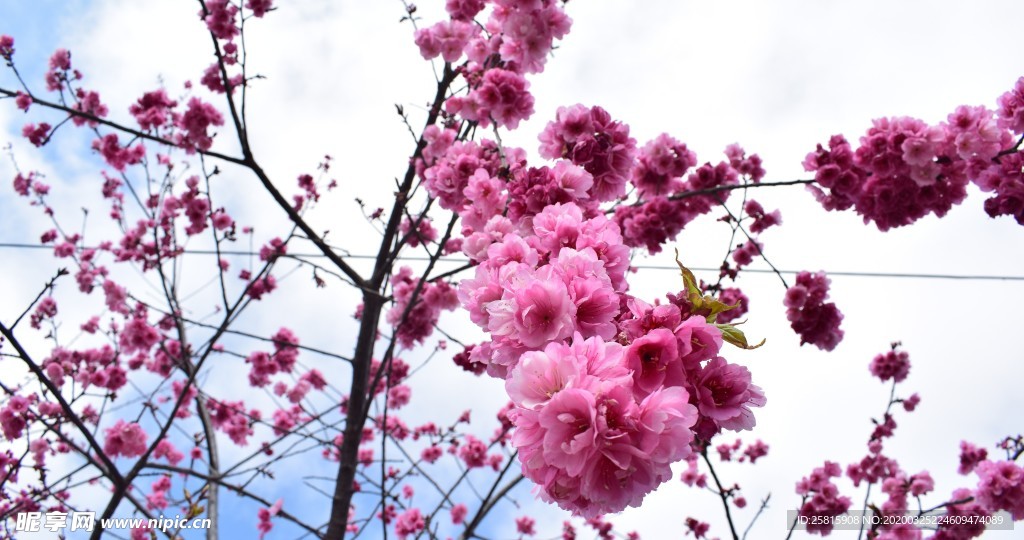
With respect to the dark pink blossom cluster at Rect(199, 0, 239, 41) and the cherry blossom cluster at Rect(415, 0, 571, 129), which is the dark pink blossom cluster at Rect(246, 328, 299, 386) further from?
the cherry blossom cluster at Rect(415, 0, 571, 129)

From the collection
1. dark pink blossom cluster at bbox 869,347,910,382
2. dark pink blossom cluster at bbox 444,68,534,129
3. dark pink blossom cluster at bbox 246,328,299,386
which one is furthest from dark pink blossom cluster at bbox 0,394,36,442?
dark pink blossom cluster at bbox 869,347,910,382

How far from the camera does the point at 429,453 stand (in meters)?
7.53

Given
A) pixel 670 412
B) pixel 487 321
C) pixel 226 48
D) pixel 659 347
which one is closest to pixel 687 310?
pixel 659 347

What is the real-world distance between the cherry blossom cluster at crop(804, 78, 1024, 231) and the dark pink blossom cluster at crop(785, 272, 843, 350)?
54 cm

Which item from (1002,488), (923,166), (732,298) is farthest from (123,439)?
(1002,488)

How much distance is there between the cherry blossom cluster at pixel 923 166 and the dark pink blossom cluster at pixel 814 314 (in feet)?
1.78

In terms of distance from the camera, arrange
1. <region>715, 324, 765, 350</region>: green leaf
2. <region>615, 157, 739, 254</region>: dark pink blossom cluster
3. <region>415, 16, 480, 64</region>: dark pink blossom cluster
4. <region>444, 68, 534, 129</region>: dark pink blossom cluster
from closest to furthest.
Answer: <region>715, 324, 765, 350</region>: green leaf < <region>444, 68, 534, 129</region>: dark pink blossom cluster < <region>615, 157, 739, 254</region>: dark pink blossom cluster < <region>415, 16, 480, 64</region>: dark pink blossom cluster

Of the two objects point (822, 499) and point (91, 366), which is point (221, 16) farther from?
point (822, 499)

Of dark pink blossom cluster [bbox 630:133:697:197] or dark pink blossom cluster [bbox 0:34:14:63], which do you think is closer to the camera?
dark pink blossom cluster [bbox 630:133:697:197]

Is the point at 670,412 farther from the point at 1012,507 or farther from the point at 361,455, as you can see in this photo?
the point at 361,455

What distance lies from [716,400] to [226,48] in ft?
16.1

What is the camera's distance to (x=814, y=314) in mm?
3779

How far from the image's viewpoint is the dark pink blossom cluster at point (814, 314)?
3.77m

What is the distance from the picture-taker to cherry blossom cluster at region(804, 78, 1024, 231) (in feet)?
9.87
